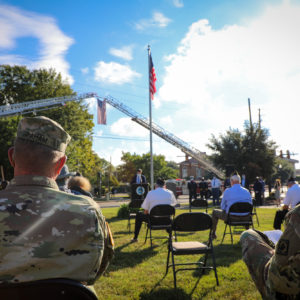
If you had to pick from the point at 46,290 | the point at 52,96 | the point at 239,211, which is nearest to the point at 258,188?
the point at 239,211

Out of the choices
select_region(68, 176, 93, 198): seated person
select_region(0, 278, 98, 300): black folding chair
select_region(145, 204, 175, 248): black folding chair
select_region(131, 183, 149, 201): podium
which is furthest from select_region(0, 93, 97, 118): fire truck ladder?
select_region(0, 278, 98, 300): black folding chair

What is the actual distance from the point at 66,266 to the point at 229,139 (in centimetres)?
2815

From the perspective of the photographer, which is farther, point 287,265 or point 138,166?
point 138,166

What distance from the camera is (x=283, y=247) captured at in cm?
169

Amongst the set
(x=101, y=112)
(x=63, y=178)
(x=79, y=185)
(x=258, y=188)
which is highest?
(x=101, y=112)

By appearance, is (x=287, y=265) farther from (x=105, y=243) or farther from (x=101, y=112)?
(x=101, y=112)

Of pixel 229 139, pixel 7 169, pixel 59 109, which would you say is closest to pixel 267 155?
pixel 229 139

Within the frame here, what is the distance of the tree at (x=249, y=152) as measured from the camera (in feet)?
88.0

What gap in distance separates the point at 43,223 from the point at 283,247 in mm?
1378

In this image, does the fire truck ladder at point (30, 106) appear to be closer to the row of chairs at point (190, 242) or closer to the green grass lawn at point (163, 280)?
the green grass lawn at point (163, 280)

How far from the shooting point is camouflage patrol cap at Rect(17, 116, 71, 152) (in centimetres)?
173

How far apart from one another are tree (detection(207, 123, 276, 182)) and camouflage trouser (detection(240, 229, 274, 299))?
25.2 metres

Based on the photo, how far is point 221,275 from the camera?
181 inches

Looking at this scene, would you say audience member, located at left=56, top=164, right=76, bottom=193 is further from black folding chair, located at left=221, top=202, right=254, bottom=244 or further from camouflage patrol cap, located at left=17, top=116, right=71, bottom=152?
black folding chair, located at left=221, top=202, right=254, bottom=244
